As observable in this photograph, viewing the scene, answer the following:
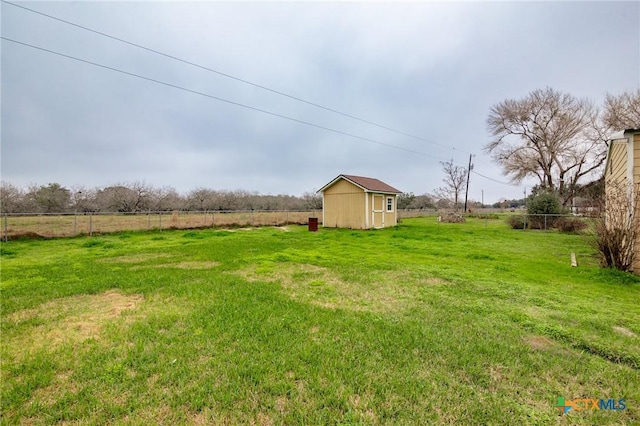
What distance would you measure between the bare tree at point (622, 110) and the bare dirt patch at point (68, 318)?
1187 inches

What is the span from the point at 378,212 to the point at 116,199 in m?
28.1

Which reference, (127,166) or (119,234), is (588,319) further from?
(127,166)

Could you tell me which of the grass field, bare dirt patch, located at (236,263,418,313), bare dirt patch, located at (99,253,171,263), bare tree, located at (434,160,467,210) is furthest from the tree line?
bare tree, located at (434,160,467,210)

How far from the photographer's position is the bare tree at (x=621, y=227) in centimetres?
550

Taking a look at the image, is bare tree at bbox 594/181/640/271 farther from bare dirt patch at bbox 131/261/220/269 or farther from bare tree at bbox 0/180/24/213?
bare tree at bbox 0/180/24/213

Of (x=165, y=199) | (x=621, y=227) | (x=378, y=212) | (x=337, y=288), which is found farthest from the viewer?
(x=165, y=199)

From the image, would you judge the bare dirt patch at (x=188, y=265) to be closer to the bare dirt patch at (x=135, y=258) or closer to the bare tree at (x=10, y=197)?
the bare dirt patch at (x=135, y=258)

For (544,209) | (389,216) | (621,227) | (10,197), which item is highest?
(10,197)

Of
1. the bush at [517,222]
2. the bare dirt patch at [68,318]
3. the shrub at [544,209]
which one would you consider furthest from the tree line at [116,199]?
the shrub at [544,209]

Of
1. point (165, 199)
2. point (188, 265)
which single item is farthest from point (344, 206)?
point (165, 199)

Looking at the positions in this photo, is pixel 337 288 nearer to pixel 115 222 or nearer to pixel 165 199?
pixel 115 222

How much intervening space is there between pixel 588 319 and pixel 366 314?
2.86m

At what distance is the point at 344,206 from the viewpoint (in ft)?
57.1

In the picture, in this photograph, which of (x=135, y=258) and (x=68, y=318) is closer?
(x=68, y=318)
